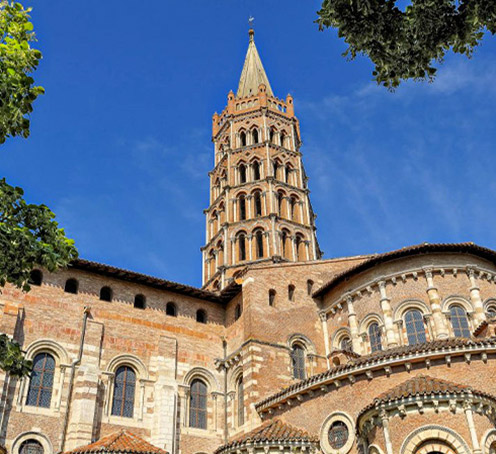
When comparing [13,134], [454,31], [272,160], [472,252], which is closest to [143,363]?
[472,252]

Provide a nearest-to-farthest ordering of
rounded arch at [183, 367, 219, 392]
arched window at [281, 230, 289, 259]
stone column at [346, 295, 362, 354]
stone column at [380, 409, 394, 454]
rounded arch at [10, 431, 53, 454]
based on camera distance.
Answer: stone column at [380, 409, 394, 454]
rounded arch at [10, 431, 53, 454]
stone column at [346, 295, 362, 354]
rounded arch at [183, 367, 219, 392]
arched window at [281, 230, 289, 259]

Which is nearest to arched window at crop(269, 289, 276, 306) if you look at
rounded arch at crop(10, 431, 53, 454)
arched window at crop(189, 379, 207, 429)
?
arched window at crop(189, 379, 207, 429)

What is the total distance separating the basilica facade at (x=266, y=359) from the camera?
1936 cm

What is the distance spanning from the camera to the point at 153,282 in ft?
92.7

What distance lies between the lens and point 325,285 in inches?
1115

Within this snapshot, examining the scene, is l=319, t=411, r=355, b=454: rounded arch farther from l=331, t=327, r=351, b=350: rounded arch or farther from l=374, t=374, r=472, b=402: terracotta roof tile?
l=331, t=327, r=351, b=350: rounded arch

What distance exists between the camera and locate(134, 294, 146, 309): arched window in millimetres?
27875

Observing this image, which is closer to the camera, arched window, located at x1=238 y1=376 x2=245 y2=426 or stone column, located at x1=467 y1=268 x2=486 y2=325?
stone column, located at x1=467 y1=268 x2=486 y2=325

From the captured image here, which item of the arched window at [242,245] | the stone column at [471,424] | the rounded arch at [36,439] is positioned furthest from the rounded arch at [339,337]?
the arched window at [242,245]

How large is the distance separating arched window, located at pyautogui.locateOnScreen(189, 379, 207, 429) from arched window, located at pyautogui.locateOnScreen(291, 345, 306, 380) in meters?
4.46

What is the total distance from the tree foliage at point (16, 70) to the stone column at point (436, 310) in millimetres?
19238

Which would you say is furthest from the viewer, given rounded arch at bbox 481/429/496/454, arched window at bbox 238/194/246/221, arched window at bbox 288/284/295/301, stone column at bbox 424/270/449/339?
A: arched window at bbox 238/194/246/221

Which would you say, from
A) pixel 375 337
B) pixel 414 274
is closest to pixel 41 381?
pixel 375 337

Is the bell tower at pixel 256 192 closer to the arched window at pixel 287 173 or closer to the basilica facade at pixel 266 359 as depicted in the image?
the arched window at pixel 287 173
